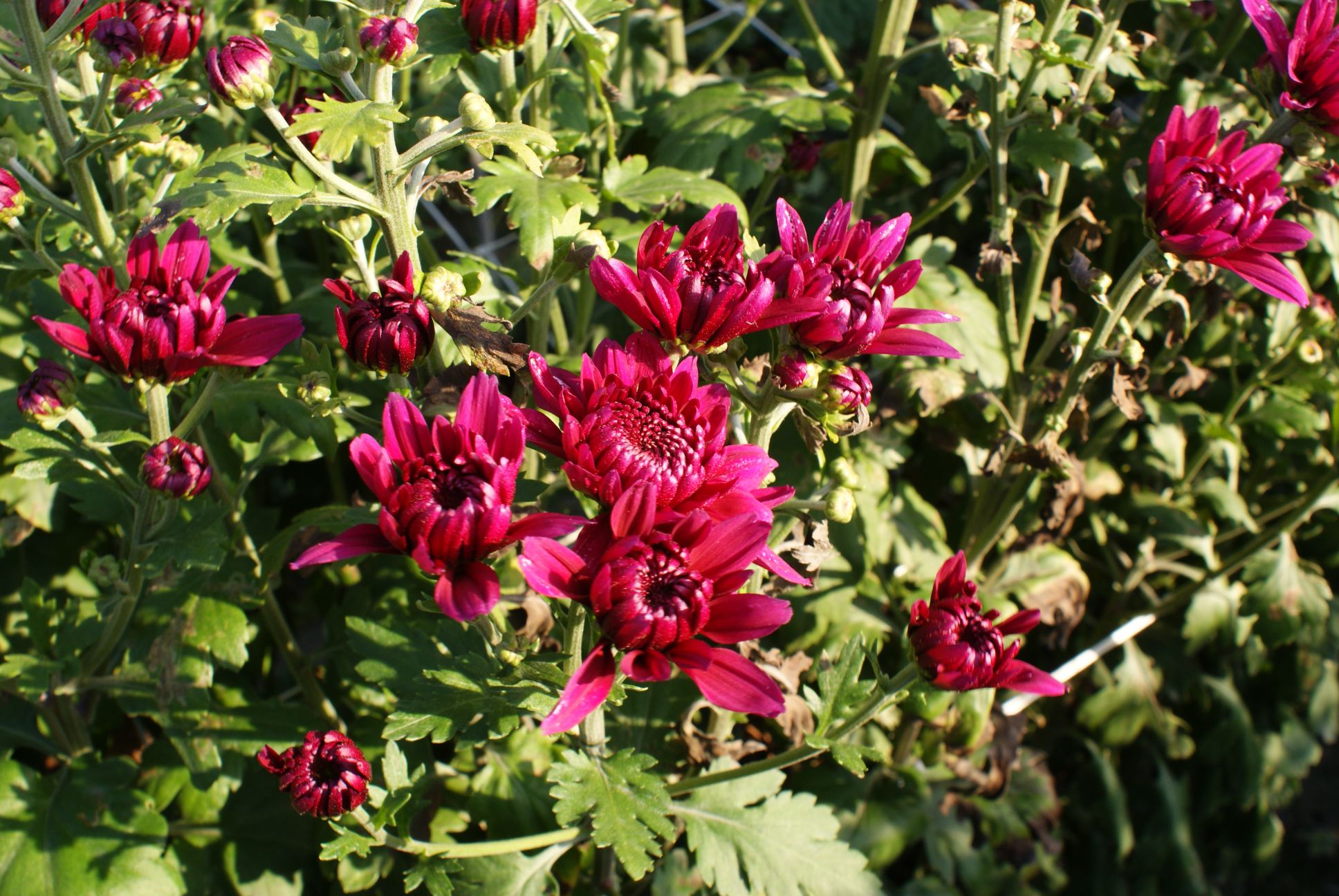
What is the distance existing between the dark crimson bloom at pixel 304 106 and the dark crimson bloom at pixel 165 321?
0.21m

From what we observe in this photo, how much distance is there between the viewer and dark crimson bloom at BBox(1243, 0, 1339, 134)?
1190 millimetres

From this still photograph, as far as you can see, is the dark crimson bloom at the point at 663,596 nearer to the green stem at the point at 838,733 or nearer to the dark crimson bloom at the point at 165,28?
the green stem at the point at 838,733

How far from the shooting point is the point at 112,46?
1171mm

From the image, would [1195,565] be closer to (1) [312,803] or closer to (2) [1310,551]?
(2) [1310,551]

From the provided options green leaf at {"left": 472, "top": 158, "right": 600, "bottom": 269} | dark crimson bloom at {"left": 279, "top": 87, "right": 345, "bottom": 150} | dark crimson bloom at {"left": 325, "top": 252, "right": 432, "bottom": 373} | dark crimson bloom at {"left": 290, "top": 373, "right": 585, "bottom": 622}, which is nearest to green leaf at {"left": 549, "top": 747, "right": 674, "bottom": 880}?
dark crimson bloom at {"left": 290, "top": 373, "right": 585, "bottom": 622}

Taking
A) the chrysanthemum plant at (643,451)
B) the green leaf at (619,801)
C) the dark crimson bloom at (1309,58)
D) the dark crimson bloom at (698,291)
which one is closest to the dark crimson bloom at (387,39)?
the chrysanthemum plant at (643,451)

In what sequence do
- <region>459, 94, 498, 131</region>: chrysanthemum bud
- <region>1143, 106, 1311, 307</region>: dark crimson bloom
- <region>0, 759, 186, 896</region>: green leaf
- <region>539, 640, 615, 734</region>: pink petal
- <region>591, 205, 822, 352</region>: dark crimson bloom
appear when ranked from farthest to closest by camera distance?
<region>0, 759, 186, 896</region>: green leaf, <region>1143, 106, 1311, 307</region>: dark crimson bloom, <region>459, 94, 498, 131</region>: chrysanthemum bud, <region>591, 205, 822, 352</region>: dark crimson bloom, <region>539, 640, 615, 734</region>: pink petal

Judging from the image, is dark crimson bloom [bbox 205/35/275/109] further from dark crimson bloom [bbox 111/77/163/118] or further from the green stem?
the green stem

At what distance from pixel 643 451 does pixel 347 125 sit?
0.40 m

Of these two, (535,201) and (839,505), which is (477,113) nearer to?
(535,201)

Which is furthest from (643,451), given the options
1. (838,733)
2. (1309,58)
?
(1309,58)

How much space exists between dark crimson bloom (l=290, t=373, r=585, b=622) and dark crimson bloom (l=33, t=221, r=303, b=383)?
0.76 feet

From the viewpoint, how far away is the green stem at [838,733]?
1.07m

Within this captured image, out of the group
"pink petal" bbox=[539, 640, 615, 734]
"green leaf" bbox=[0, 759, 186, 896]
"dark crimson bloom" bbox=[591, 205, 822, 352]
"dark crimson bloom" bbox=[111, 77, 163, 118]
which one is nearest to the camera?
"pink petal" bbox=[539, 640, 615, 734]
